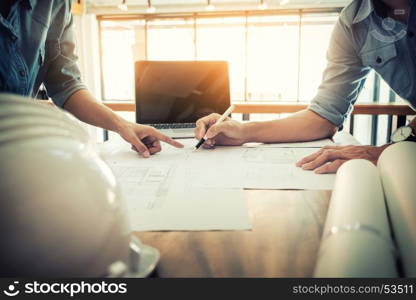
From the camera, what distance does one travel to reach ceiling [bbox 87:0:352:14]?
24.9 feet

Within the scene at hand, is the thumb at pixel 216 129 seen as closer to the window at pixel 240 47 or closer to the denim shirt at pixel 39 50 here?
the denim shirt at pixel 39 50

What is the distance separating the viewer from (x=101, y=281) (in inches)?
12.7

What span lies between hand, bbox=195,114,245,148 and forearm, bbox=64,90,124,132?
0.28 metres

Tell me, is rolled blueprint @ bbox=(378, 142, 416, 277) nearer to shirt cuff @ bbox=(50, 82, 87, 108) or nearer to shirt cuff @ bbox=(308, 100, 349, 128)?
shirt cuff @ bbox=(308, 100, 349, 128)

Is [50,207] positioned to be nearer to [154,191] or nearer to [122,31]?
[154,191]

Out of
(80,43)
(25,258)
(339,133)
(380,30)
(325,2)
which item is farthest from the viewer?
(80,43)

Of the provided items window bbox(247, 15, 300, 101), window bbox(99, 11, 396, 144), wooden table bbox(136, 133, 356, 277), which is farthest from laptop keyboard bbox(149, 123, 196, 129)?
window bbox(247, 15, 300, 101)

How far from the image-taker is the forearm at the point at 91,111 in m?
1.19

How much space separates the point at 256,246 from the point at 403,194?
0.21 metres

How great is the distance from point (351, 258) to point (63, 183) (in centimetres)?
28

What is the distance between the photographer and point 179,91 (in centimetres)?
165

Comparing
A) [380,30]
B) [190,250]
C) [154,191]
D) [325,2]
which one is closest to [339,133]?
[380,30]

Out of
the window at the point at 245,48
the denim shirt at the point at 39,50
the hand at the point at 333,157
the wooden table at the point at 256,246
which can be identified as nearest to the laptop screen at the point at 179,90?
the denim shirt at the point at 39,50

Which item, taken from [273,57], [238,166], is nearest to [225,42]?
[273,57]
